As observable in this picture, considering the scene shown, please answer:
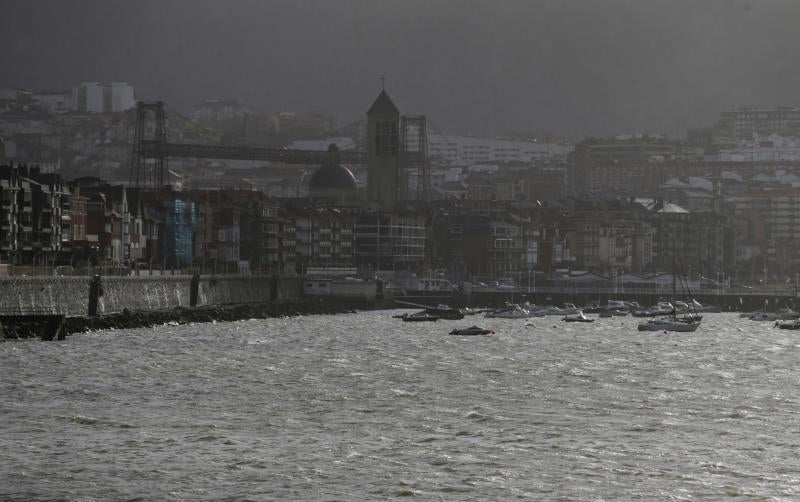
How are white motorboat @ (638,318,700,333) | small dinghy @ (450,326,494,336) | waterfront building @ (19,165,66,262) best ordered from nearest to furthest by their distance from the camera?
small dinghy @ (450,326,494,336), white motorboat @ (638,318,700,333), waterfront building @ (19,165,66,262)

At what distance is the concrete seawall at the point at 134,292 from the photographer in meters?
86.9

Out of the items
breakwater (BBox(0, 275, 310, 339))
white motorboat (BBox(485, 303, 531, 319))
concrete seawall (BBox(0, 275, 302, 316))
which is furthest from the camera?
white motorboat (BBox(485, 303, 531, 319))

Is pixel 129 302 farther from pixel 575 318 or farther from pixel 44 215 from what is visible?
pixel 575 318

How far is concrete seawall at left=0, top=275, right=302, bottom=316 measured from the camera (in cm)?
8688

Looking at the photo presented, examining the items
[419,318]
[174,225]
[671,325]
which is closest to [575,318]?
[419,318]

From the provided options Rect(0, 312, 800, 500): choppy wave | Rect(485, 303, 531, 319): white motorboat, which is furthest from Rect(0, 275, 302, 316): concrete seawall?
Rect(485, 303, 531, 319): white motorboat

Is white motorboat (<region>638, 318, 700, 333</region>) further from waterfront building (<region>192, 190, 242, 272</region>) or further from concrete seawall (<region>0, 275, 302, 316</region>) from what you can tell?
waterfront building (<region>192, 190, 242, 272</region>)

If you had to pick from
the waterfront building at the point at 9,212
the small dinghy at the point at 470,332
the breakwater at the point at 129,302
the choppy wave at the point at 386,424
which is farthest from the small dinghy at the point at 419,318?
the choppy wave at the point at 386,424

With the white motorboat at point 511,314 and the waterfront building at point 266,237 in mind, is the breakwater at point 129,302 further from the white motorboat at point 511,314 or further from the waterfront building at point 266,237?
the waterfront building at point 266,237

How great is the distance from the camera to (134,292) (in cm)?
10675

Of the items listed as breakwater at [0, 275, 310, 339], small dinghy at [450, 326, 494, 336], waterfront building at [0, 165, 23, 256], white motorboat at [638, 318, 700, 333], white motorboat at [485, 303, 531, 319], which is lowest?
small dinghy at [450, 326, 494, 336]

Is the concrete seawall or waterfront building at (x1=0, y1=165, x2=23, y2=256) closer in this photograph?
the concrete seawall

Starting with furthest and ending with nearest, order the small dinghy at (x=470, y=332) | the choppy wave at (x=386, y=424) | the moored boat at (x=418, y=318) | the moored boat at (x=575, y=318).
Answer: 1. the moored boat at (x=575, y=318)
2. the moored boat at (x=418, y=318)
3. the small dinghy at (x=470, y=332)
4. the choppy wave at (x=386, y=424)

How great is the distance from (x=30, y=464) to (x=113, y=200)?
101 m
